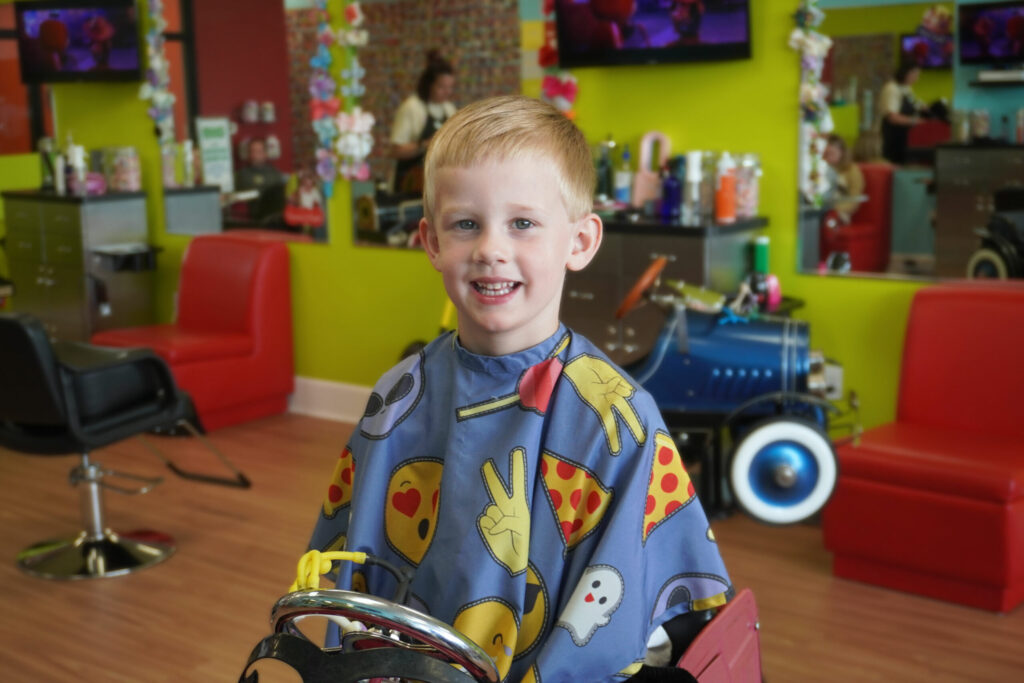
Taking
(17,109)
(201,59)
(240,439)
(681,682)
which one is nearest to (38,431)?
(240,439)

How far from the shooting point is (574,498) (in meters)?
1.41

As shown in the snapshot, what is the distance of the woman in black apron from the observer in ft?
12.1

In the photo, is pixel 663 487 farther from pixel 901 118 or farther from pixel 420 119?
pixel 420 119

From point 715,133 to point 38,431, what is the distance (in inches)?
99.5

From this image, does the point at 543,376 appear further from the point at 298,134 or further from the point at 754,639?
the point at 298,134

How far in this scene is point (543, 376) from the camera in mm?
1467

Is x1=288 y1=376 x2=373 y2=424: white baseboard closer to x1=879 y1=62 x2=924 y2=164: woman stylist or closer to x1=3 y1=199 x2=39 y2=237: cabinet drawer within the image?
x1=3 y1=199 x2=39 y2=237: cabinet drawer

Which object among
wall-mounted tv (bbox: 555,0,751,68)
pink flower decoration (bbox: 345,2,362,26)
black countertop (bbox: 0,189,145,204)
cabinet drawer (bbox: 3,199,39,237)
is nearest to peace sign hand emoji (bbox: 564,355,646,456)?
wall-mounted tv (bbox: 555,0,751,68)

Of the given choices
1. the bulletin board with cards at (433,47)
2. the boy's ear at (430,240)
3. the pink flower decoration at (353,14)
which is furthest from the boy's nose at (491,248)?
the pink flower decoration at (353,14)

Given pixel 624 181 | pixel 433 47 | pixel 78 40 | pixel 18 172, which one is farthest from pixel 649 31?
pixel 18 172

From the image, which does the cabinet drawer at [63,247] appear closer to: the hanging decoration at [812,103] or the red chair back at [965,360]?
the hanging decoration at [812,103]

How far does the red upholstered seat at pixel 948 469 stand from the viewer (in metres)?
3.02

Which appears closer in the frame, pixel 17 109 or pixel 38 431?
pixel 38 431

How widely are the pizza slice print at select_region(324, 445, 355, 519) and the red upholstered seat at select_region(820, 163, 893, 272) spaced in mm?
2741
